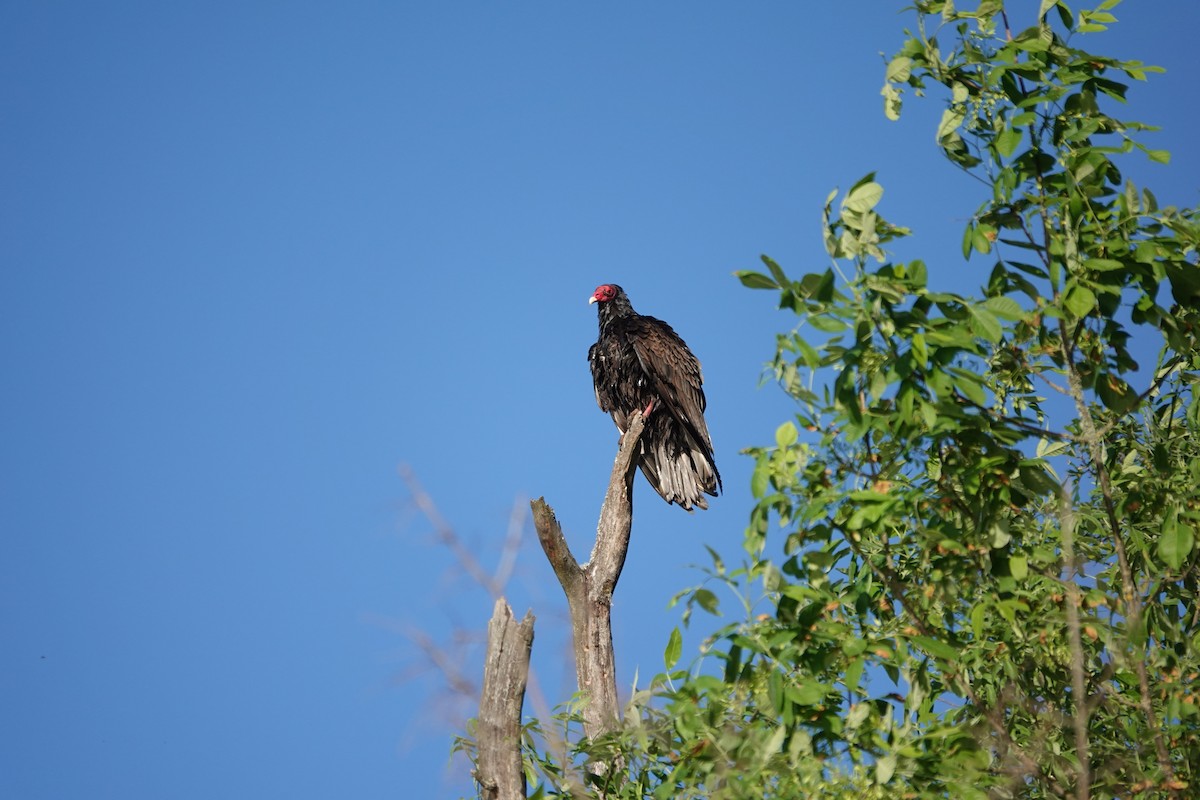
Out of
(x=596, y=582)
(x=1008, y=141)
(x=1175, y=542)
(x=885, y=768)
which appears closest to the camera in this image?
(x=885, y=768)

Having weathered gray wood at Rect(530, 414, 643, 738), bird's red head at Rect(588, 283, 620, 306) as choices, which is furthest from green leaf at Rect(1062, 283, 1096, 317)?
bird's red head at Rect(588, 283, 620, 306)

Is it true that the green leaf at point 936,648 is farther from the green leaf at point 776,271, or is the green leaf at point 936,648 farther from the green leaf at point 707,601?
the green leaf at point 776,271

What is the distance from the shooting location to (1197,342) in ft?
10.1

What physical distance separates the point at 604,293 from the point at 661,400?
60.2 inches

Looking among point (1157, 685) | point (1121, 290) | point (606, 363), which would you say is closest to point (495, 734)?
point (1157, 685)

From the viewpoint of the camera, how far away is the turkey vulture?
8.61 m

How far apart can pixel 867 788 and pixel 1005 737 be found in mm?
420

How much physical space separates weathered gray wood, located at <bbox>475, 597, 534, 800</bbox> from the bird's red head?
232 inches

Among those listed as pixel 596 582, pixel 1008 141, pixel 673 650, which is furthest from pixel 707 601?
pixel 596 582

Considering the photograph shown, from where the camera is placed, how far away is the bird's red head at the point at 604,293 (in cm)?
983

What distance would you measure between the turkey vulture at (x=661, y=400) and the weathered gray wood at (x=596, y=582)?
2.07 meters

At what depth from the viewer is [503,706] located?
12.8ft

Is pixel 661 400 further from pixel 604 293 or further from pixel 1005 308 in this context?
pixel 1005 308

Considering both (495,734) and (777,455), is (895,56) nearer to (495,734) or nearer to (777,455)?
(777,455)
